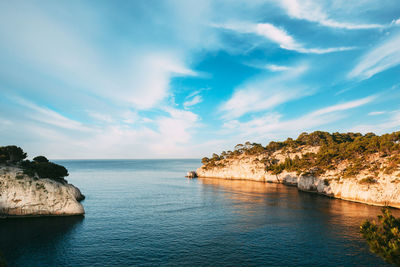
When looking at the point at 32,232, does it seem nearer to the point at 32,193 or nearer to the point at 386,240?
the point at 32,193

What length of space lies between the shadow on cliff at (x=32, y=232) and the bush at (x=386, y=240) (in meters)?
47.2

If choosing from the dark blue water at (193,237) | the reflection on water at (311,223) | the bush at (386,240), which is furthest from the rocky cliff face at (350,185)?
the bush at (386,240)

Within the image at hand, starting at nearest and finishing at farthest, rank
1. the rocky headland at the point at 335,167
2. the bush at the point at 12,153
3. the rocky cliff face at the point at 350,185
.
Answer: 1. the bush at the point at 12,153
2. the rocky cliff face at the point at 350,185
3. the rocky headland at the point at 335,167

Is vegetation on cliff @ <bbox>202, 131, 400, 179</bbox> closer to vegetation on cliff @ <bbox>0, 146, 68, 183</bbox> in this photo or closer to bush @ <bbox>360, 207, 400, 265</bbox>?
bush @ <bbox>360, 207, 400, 265</bbox>

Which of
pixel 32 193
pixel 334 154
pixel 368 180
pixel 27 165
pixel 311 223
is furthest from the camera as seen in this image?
pixel 334 154

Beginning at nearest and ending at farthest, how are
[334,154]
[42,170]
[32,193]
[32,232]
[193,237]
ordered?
[193,237]
[32,232]
[32,193]
[42,170]
[334,154]

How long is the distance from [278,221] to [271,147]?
117175 mm

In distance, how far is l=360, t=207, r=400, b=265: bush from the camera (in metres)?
16.2

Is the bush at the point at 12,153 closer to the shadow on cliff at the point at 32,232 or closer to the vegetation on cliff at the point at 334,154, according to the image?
the shadow on cliff at the point at 32,232

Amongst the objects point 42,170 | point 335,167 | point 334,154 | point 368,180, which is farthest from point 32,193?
point 334,154

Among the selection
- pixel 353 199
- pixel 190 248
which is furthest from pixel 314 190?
pixel 190 248

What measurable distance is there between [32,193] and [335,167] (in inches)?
4312

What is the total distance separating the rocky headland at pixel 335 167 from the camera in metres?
70.1

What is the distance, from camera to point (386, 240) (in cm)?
1844
